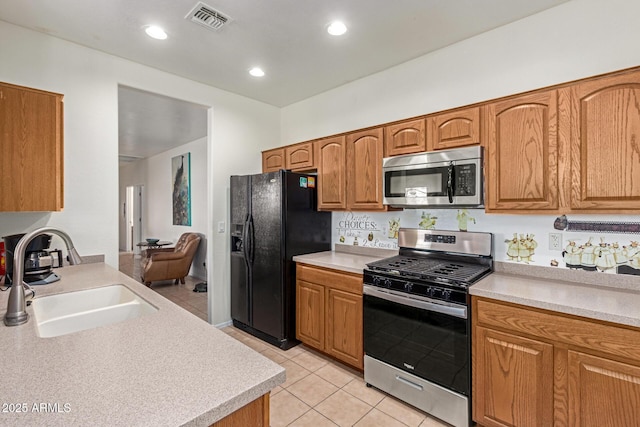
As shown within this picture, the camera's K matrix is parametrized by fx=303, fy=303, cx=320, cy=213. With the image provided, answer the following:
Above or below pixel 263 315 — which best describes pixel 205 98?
above

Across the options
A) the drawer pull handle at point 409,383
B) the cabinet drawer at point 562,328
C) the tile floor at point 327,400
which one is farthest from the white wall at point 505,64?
the tile floor at point 327,400

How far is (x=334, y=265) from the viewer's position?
8.52 ft

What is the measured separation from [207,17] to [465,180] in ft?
7.12

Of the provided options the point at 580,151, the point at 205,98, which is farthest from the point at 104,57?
A: the point at 580,151

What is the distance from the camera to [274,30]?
2336 millimetres

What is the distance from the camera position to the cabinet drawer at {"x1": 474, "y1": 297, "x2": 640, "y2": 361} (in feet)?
4.54

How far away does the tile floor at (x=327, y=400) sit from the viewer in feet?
6.44

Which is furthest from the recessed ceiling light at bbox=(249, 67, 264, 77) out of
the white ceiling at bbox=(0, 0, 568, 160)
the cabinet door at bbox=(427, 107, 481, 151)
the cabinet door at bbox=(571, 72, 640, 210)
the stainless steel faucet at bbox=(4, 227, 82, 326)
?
the cabinet door at bbox=(571, 72, 640, 210)

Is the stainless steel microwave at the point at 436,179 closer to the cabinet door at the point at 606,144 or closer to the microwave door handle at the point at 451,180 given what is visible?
the microwave door handle at the point at 451,180

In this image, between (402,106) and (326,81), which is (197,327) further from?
(326,81)

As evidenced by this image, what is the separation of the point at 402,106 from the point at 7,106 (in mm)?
2956

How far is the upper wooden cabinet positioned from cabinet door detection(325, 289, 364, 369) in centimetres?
219

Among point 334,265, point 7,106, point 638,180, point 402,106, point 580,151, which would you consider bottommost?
point 334,265

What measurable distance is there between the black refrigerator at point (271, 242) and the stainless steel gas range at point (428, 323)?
91cm
